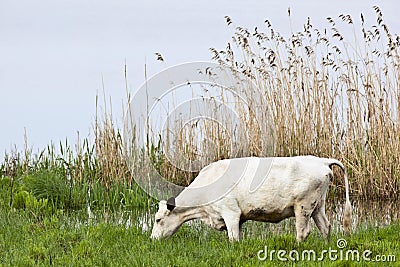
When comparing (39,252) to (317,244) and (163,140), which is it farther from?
(163,140)

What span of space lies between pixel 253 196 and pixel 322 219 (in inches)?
32.6

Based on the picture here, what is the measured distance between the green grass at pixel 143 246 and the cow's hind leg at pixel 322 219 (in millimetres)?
129

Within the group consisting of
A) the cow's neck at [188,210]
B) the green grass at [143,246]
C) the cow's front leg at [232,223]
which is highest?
the cow's neck at [188,210]

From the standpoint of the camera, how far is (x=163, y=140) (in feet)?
36.8

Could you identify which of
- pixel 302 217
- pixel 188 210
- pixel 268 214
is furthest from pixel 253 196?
pixel 188 210

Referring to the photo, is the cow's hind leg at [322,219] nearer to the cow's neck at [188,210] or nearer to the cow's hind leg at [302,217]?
the cow's hind leg at [302,217]

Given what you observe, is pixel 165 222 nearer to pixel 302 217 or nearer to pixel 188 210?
pixel 188 210

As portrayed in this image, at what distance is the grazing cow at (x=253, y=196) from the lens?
6.39 m

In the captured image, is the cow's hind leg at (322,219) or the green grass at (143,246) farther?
the cow's hind leg at (322,219)

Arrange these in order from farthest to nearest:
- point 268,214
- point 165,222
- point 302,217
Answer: point 165,222
point 268,214
point 302,217

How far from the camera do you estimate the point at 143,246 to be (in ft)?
20.5

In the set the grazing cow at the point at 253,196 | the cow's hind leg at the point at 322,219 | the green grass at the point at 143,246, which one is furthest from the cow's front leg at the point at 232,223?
the cow's hind leg at the point at 322,219

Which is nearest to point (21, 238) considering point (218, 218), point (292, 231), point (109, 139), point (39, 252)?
point (39, 252)

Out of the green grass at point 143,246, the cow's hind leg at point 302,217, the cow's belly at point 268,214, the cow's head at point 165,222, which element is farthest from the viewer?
the cow's head at point 165,222
